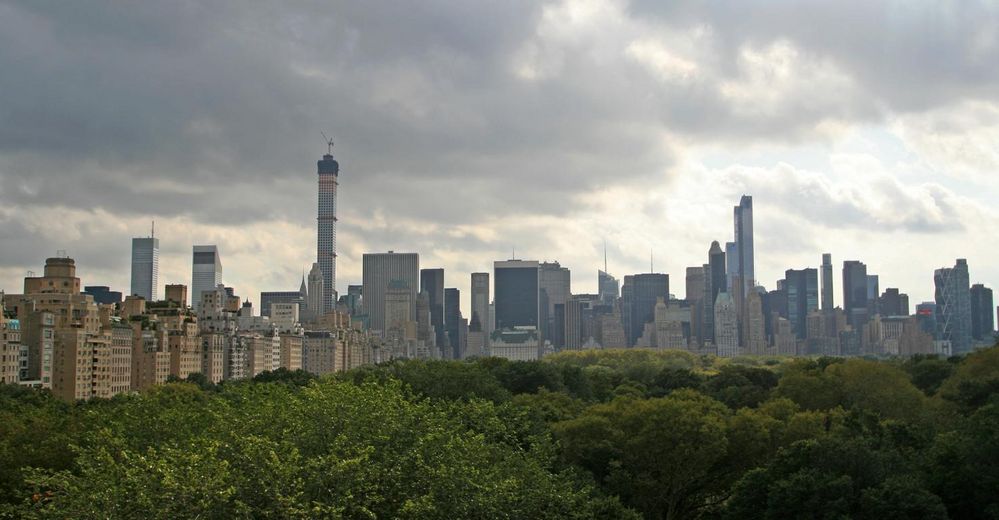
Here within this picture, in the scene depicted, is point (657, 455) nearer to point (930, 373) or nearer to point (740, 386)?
point (930, 373)

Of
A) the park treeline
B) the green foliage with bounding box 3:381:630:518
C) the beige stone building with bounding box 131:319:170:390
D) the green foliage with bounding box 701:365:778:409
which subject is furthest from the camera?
the beige stone building with bounding box 131:319:170:390

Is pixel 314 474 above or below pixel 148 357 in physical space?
below

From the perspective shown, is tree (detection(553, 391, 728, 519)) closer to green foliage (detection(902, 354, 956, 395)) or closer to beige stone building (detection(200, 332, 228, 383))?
green foliage (detection(902, 354, 956, 395))

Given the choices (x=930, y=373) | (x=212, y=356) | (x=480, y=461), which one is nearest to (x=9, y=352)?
(x=212, y=356)

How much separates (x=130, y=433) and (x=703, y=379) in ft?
292

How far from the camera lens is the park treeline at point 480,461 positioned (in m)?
37.8

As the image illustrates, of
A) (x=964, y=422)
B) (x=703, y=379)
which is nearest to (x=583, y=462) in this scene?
(x=964, y=422)

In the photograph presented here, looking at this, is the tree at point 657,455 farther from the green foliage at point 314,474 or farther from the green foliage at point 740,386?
the green foliage at point 740,386

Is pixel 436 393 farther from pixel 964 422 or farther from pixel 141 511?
pixel 141 511

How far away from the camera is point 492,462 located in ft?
157

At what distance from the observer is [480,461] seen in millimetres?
43906

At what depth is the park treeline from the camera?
3784 cm

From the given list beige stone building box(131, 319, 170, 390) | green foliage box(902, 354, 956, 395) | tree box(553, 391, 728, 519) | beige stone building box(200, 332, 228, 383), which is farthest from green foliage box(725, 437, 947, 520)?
beige stone building box(200, 332, 228, 383)

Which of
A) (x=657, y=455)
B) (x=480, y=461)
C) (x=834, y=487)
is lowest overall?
(x=657, y=455)
